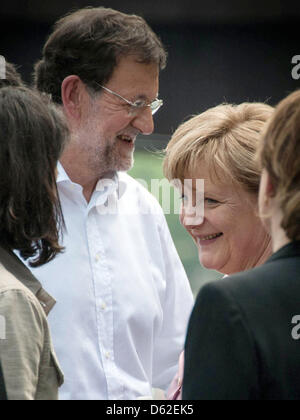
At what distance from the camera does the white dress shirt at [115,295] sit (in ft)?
8.99

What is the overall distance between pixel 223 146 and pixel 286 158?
41.2 inches

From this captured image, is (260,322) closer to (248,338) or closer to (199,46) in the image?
(248,338)

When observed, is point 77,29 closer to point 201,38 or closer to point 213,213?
point 201,38

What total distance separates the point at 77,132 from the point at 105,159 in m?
0.22

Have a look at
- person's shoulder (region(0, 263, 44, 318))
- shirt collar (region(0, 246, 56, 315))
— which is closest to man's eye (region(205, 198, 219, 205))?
shirt collar (region(0, 246, 56, 315))

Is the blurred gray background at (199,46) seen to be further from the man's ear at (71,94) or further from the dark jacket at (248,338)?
the dark jacket at (248,338)

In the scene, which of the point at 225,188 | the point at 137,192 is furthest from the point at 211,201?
the point at 137,192

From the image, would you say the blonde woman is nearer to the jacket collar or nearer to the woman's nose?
the woman's nose

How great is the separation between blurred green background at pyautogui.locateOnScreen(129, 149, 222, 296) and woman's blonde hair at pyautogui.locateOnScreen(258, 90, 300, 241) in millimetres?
2612

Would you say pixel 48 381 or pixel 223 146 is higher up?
pixel 223 146

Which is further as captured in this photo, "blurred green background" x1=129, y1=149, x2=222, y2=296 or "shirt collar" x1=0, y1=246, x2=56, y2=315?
"blurred green background" x1=129, y1=149, x2=222, y2=296

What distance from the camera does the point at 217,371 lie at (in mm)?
1355

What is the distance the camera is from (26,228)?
71.2 inches

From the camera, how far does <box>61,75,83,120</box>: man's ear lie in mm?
3217
